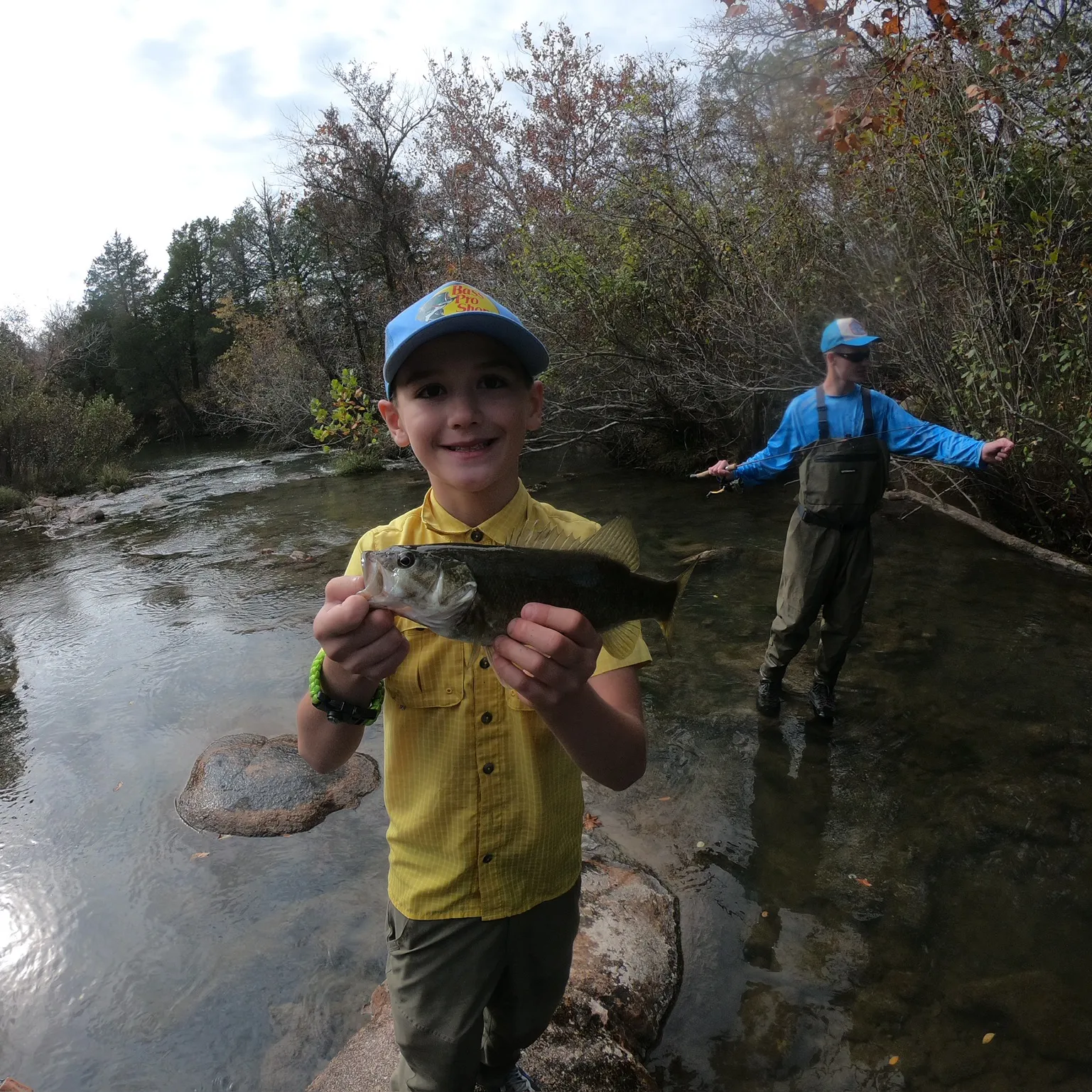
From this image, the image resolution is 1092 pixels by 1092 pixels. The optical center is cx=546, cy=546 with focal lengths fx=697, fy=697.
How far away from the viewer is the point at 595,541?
1795 millimetres

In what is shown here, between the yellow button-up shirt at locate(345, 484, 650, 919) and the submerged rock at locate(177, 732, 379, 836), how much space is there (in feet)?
8.51

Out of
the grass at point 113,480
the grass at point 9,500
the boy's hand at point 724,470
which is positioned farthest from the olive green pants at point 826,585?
the grass at point 113,480

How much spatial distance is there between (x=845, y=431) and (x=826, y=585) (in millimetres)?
1028

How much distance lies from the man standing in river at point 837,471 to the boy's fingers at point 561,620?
3365 millimetres

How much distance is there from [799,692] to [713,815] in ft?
5.55

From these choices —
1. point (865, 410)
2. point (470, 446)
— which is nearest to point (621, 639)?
point (470, 446)

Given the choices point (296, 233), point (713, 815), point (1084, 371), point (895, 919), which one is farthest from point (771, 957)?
point (296, 233)

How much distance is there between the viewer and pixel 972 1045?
2.69 metres

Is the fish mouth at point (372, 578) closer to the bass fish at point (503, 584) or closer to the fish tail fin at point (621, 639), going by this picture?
the bass fish at point (503, 584)

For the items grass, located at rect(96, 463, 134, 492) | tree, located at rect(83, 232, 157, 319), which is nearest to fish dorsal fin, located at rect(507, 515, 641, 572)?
grass, located at rect(96, 463, 134, 492)

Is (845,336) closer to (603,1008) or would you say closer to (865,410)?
(865,410)

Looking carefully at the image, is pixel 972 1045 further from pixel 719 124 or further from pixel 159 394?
pixel 159 394

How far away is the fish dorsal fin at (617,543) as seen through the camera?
1.77 meters

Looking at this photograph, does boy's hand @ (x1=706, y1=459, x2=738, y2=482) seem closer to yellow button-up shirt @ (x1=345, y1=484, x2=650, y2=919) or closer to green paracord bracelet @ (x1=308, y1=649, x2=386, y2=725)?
yellow button-up shirt @ (x1=345, y1=484, x2=650, y2=919)
